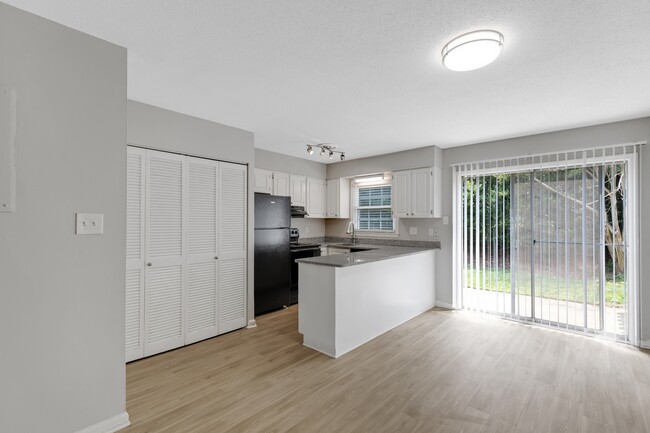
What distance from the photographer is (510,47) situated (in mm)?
1918

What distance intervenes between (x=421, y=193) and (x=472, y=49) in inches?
114

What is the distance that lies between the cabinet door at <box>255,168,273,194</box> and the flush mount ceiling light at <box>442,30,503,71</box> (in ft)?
10.5

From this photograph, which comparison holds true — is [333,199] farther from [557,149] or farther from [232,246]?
[557,149]

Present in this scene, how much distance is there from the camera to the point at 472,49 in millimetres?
1847

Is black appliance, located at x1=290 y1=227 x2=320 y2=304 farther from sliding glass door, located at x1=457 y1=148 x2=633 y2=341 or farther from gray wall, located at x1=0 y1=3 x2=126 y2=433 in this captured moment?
gray wall, located at x1=0 y1=3 x2=126 y2=433

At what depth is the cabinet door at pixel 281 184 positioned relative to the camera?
4.88 m

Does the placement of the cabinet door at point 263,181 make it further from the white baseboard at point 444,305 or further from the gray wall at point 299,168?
the white baseboard at point 444,305

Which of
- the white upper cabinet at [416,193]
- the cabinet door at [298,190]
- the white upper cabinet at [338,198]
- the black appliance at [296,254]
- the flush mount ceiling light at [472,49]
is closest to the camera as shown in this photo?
the flush mount ceiling light at [472,49]

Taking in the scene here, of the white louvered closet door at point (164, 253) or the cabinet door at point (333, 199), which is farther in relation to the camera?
the cabinet door at point (333, 199)

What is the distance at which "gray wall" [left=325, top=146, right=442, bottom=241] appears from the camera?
→ 4.60m

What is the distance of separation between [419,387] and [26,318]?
8.58ft

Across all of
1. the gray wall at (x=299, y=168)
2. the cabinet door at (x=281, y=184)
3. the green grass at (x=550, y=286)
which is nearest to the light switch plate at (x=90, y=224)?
the gray wall at (x=299, y=168)

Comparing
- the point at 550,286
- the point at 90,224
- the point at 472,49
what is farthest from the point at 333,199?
the point at 90,224

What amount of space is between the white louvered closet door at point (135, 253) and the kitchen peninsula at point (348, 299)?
1.53 m
